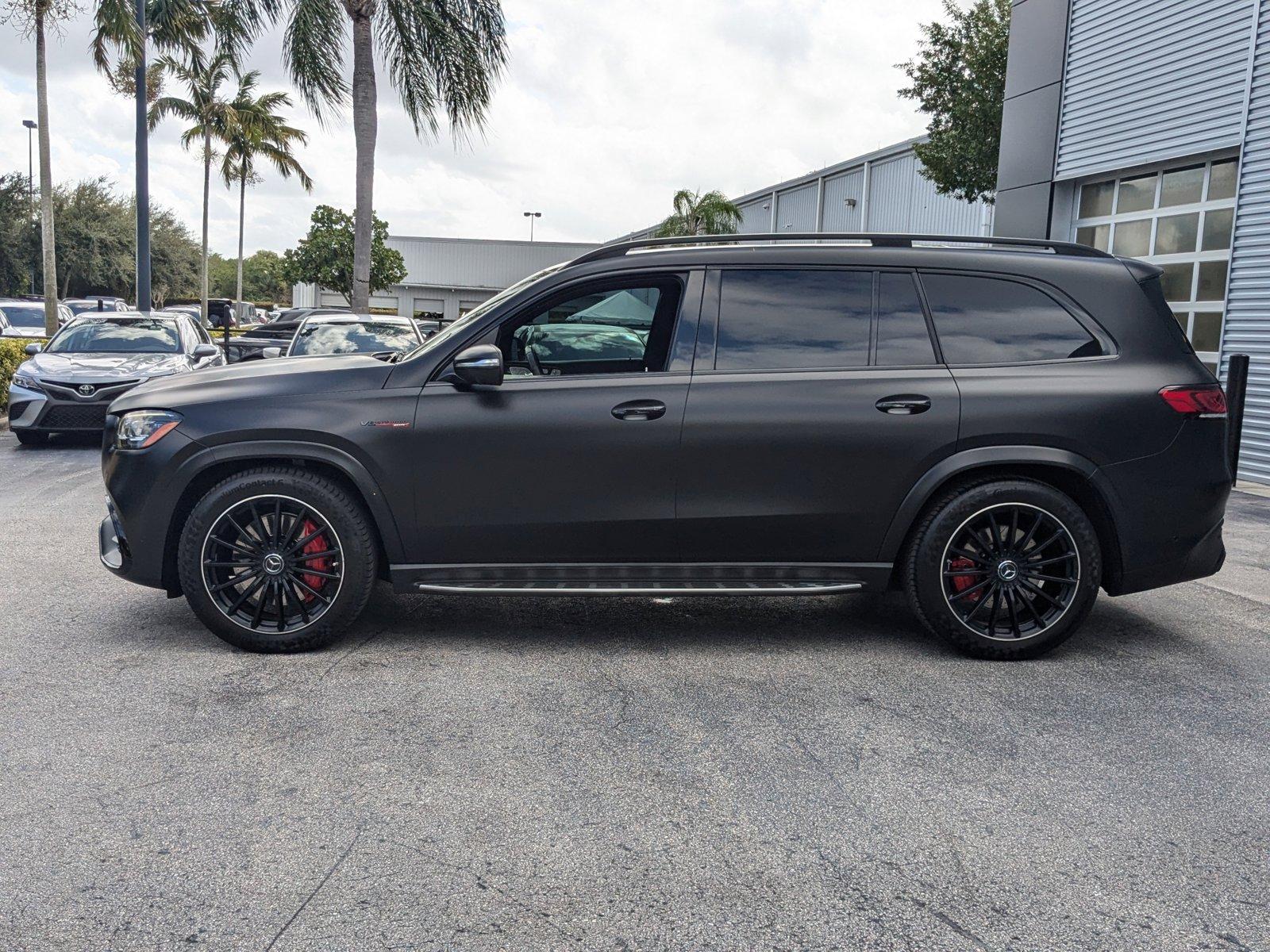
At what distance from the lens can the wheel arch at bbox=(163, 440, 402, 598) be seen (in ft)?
15.8

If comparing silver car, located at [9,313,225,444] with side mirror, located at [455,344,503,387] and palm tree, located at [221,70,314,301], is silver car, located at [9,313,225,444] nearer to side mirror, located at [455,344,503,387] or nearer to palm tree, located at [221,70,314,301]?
side mirror, located at [455,344,503,387]

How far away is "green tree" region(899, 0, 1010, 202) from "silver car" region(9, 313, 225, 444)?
483 inches

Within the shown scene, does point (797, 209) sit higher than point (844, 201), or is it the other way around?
point (797, 209)

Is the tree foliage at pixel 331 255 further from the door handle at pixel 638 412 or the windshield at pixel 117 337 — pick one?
the door handle at pixel 638 412

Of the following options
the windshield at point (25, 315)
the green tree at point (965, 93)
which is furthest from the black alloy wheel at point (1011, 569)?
the windshield at point (25, 315)

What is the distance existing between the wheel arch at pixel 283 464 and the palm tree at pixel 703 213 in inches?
1060

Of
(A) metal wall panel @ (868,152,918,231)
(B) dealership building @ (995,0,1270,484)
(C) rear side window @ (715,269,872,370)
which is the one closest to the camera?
(C) rear side window @ (715,269,872,370)

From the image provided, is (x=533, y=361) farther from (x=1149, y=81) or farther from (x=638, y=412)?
(x=1149, y=81)

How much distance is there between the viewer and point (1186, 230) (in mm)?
12734

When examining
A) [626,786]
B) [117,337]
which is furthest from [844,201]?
[626,786]

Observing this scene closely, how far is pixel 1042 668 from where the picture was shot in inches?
193

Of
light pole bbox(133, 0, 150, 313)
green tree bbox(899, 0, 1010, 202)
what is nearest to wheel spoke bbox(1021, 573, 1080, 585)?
green tree bbox(899, 0, 1010, 202)

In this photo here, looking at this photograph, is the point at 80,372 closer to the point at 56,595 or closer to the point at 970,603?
the point at 56,595

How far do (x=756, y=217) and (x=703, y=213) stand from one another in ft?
25.0
